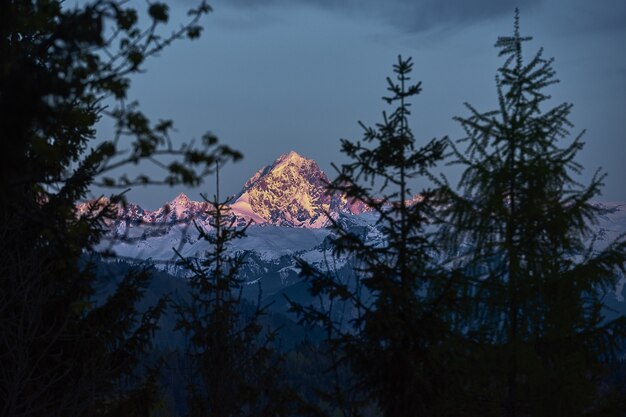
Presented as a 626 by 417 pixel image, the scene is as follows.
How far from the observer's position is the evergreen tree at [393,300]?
10.1m

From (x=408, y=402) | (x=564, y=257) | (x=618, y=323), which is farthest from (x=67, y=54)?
(x=618, y=323)

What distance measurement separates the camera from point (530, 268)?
12352 millimetres

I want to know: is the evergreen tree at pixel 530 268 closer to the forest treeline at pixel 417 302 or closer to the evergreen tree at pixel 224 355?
the forest treeline at pixel 417 302

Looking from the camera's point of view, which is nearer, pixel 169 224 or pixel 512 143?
pixel 169 224

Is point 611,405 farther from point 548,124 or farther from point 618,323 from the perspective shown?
point 548,124

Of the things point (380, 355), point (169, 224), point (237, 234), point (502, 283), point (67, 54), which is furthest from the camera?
point (237, 234)

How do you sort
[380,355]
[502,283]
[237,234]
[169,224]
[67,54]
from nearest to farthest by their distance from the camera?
1. [67,54]
2. [169,224]
3. [380,355]
4. [502,283]
5. [237,234]

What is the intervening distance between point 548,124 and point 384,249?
4613mm

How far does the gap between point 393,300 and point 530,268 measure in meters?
3.38

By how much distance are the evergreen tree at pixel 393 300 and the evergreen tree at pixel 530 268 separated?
1852mm

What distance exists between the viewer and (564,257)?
1297cm

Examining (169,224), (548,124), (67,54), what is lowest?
(169,224)

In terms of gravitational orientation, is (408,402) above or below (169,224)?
below

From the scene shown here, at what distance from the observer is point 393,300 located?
406 inches
